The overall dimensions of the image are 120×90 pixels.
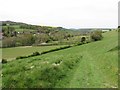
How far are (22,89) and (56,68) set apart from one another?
5.10 m

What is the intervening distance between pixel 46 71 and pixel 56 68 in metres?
1.42

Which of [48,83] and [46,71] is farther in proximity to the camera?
[46,71]

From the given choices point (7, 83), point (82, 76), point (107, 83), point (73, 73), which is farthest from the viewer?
point (73, 73)

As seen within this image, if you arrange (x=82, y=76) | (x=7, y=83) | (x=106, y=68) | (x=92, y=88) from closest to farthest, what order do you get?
1. (x=92, y=88)
2. (x=7, y=83)
3. (x=82, y=76)
4. (x=106, y=68)

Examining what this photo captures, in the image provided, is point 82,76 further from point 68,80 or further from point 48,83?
point 48,83

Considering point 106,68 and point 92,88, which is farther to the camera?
point 106,68

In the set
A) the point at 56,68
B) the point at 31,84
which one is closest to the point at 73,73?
the point at 56,68

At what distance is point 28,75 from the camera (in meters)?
19.1

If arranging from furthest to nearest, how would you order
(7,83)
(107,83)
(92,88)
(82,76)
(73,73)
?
(73,73) < (82,76) < (7,83) < (107,83) < (92,88)

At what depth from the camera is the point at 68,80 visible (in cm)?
1822

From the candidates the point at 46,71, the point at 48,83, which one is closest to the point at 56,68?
the point at 46,71

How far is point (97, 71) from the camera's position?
21484 millimetres

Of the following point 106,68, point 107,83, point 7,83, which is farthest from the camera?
point 106,68

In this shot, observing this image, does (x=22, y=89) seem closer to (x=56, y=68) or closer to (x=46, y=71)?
(x=46, y=71)
